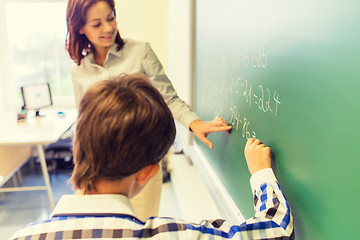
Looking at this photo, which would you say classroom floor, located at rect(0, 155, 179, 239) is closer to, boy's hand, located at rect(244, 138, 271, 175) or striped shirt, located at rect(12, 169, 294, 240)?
boy's hand, located at rect(244, 138, 271, 175)

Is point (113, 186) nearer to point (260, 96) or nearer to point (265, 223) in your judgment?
point (265, 223)

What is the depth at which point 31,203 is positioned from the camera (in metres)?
2.53

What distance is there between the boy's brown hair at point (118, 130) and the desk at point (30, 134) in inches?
66.9

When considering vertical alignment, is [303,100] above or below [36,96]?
above

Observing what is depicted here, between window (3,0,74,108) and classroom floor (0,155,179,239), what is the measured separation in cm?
98

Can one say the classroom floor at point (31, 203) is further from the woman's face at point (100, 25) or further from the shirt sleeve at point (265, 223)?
the shirt sleeve at point (265, 223)

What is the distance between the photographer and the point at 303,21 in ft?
1.97

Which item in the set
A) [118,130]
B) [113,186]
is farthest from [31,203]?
[118,130]

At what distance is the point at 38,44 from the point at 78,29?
2.45m

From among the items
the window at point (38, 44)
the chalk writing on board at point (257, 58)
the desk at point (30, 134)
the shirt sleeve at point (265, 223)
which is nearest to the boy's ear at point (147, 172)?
the shirt sleeve at point (265, 223)

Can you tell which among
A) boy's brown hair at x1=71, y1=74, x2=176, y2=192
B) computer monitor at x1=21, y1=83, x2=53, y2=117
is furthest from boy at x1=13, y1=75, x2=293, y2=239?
computer monitor at x1=21, y1=83, x2=53, y2=117

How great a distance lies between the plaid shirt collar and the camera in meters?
0.58

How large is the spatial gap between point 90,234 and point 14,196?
257 centimetres

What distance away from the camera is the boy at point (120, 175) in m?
0.56
